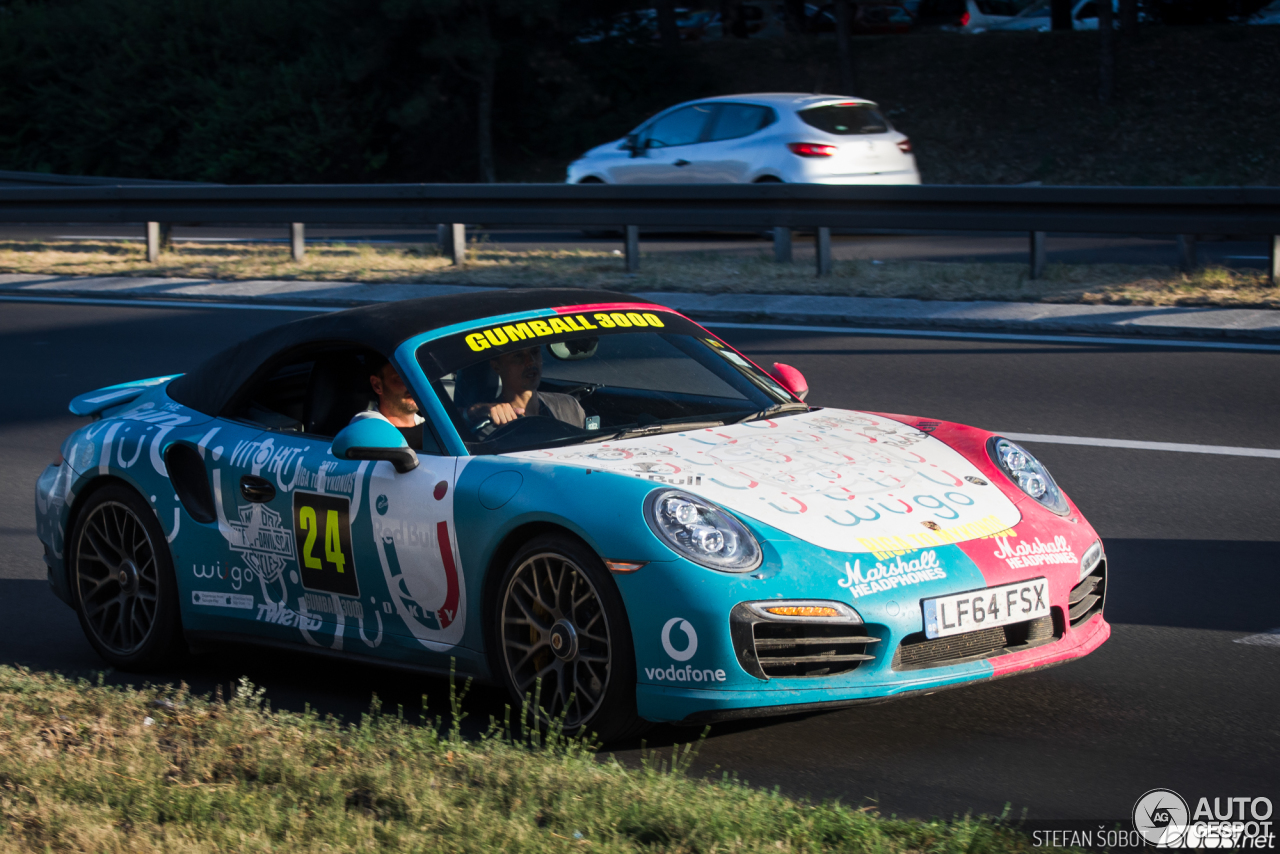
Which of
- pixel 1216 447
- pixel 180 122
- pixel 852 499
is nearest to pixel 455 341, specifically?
pixel 852 499

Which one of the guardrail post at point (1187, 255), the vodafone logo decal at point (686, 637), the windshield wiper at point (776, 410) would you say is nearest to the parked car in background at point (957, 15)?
the guardrail post at point (1187, 255)

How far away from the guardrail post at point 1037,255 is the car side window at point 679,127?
21.7ft

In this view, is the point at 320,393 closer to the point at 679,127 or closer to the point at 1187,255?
the point at 1187,255

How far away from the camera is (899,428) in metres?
5.34

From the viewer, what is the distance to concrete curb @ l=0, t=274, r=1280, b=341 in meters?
11.2

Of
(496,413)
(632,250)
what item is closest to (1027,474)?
(496,413)

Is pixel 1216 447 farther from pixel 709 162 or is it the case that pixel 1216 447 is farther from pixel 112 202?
pixel 112 202

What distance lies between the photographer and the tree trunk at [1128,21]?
31.9m

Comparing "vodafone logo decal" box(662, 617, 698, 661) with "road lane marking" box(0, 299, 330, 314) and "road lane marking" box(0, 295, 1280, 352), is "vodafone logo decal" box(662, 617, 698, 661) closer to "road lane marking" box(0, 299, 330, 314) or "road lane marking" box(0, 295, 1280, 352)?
"road lane marking" box(0, 295, 1280, 352)

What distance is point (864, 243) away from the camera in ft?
60.4

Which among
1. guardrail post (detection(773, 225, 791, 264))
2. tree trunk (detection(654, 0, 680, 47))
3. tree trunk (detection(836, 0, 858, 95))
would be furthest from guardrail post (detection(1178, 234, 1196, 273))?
tree trunk (detection(654, 0, 680, 47))

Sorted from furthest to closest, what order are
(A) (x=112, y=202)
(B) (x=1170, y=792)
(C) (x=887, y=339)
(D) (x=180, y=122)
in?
1. (D) (x=180, y=122)
2. (A) (x=112, y=202)
3. (C) (x=887, y=339)
4. (B) (x=1170, y=792)

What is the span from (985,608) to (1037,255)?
9.59m

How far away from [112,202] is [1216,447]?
13560 millimetres
